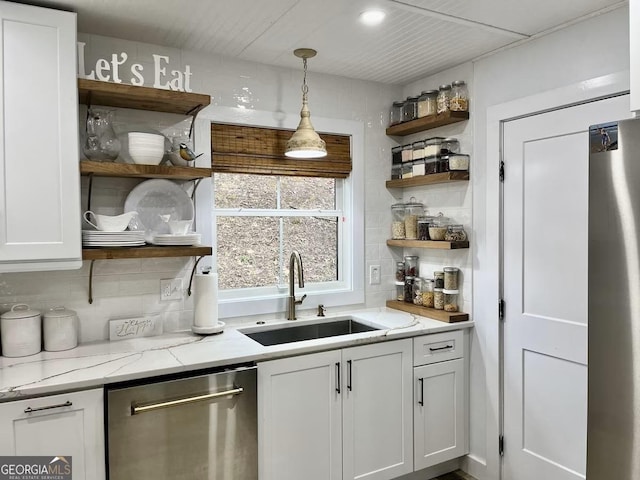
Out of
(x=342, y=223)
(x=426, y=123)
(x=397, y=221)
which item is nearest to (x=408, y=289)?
(x=397, y=221)

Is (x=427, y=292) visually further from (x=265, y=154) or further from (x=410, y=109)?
(x=265, y=154)

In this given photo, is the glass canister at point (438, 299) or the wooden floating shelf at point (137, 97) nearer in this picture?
the wooden floating shelf at point (137, 97)

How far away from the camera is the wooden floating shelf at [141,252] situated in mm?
2176

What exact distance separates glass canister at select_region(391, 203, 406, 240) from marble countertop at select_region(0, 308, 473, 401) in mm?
689

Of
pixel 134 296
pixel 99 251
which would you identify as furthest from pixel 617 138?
pixel 134 296

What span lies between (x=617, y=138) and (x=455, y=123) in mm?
1597

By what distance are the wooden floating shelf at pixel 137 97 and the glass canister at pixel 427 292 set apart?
1688 millimetres

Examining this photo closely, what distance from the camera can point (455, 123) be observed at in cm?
301

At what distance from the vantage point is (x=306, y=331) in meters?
2.98

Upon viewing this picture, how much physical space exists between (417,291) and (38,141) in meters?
2.21

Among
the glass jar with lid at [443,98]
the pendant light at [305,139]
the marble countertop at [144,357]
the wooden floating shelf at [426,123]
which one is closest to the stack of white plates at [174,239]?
the marble countertop at [144,357]

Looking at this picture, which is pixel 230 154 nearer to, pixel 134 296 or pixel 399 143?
pixel 134 296

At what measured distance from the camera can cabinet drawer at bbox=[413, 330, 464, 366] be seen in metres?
2.73

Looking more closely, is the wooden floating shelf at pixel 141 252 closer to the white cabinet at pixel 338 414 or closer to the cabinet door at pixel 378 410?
the white cabinet at pixel 338 414
